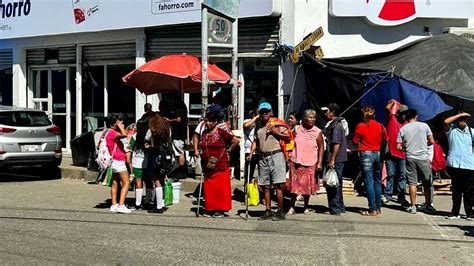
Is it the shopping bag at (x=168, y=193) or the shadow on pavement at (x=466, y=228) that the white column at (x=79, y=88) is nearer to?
the shopping bag at (x=168, y=193)

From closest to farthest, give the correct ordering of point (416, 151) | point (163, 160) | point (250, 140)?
point (163, 160) → point (416, 151) → point (250, 140)

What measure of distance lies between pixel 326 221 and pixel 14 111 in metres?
8.04

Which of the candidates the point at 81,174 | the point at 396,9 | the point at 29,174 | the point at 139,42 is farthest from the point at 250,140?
the point at 29,174

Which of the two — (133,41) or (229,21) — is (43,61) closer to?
(133,41)

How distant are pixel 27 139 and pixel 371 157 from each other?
7.94 metres

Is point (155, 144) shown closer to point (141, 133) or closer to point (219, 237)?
point (141, 133)

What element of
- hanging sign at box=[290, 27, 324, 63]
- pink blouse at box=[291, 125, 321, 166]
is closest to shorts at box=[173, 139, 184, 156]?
pink blouse at box=[291, 125, 321, 166]

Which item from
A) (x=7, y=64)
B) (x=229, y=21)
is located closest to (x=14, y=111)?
(x=229, y=21)

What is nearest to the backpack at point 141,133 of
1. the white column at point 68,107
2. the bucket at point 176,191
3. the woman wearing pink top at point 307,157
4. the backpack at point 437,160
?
the bucket at point 176,191

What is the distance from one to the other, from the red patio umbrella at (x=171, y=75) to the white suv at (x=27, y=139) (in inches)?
89.6

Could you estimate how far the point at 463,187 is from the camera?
9.96 meters

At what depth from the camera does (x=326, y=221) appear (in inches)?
383

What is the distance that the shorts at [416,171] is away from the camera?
10.3 m

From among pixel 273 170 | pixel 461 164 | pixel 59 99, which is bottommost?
pixel 273 170
